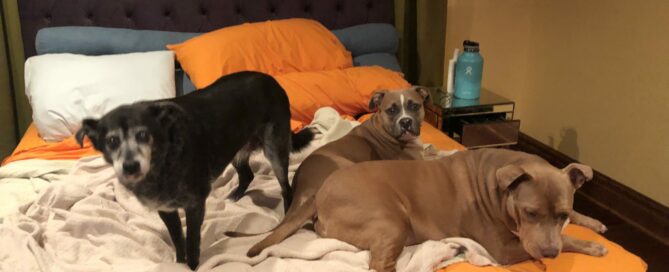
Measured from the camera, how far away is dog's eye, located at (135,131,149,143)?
1.38m

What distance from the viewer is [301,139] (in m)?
2.37

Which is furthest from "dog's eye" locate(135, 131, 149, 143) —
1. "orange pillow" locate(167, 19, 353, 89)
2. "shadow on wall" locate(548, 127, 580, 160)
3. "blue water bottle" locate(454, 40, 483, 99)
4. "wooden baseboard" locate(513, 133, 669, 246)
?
"shadow on wall" locate(548, 127, 580, 160)

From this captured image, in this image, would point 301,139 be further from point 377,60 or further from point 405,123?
point 377,60

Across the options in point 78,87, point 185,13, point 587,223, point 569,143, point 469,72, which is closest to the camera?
point 587,223

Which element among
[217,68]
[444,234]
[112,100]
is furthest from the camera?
[217,68]

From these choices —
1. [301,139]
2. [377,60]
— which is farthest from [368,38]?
[301,139]

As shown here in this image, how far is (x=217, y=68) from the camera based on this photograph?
9.26ft

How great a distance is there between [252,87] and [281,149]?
29 centimetres

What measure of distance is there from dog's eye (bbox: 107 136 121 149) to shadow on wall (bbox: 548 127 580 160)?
3.06 m

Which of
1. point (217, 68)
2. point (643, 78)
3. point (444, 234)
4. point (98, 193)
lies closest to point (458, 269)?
point (444, 234)

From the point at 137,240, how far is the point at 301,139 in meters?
0.85

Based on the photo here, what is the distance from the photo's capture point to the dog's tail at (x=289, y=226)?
1683 millimetres

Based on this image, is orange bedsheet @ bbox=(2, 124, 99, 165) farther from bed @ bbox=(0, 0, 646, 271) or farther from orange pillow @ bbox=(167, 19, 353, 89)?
orange pillow @ bbox=(167, 19, 353, 89)

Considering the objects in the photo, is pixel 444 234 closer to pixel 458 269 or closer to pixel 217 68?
pixel 458 269
